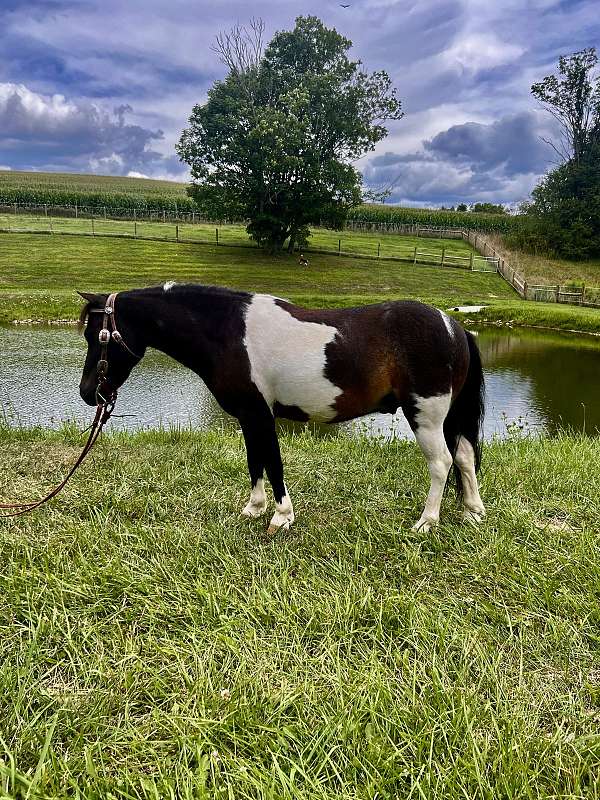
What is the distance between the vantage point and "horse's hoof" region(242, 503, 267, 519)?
12.1 feet

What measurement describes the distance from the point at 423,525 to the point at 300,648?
1.48m

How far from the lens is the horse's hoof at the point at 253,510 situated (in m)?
3.69

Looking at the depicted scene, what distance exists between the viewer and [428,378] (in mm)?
3209

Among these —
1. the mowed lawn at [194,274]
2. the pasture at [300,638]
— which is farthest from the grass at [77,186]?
the pasture at [300,638]

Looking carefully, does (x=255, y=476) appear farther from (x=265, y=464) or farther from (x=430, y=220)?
(x=430, y=220)

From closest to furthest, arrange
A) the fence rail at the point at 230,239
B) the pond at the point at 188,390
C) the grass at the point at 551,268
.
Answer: the pond at the point at 188,390 < the fence rail at the point at 230,239 < the grass at the point at 551,268

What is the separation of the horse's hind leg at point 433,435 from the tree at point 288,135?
2773 cm

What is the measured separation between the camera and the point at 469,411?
362cm

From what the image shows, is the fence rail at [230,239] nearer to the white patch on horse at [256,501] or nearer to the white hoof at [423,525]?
the white hoof at [423,525]

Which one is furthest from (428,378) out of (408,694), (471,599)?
(408,694)

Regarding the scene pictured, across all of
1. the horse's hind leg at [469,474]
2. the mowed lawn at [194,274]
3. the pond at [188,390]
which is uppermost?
the mowed lawn at [194,274]

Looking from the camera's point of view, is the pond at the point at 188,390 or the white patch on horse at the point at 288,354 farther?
the pond at the point at 188,390

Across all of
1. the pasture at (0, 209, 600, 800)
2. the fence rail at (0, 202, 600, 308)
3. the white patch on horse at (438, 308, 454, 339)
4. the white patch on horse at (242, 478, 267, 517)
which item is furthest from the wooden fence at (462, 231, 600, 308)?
the white patch on horse at (242, 478, 267, 517)

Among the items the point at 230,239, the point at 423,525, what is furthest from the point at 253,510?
the point at 230,239
